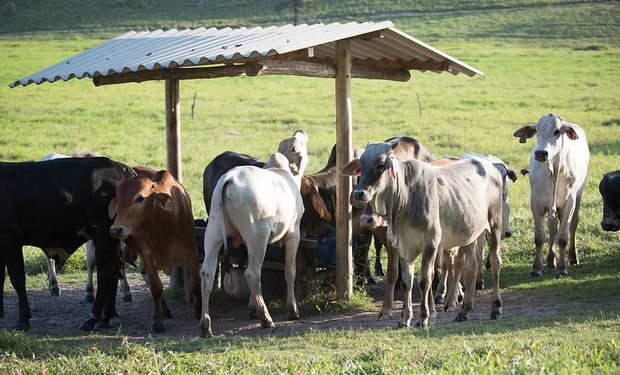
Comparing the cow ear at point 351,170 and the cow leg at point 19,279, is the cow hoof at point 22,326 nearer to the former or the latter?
the cow leg at point 19,279

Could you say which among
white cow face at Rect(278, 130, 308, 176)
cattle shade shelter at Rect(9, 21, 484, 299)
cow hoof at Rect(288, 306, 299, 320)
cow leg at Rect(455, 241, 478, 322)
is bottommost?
cow hoof at Rect(288, 306, 299, 320)

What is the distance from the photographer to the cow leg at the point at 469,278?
939 cm

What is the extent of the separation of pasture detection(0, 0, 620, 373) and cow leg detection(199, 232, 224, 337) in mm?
171

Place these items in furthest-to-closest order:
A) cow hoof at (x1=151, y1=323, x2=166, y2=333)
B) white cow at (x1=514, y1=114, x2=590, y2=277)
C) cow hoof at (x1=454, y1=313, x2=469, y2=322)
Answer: white cow at (x1=514, y1=114, x2=590, y2=277) < cow hoof at (x1=151, y1=323, x2=166, y2=333) < cow hoof at (x1=454, y1=313, x2=469, y2=322)

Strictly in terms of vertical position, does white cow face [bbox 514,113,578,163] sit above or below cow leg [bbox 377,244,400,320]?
above

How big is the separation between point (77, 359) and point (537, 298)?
5.35 metres

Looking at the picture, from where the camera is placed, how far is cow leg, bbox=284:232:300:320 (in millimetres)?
9891

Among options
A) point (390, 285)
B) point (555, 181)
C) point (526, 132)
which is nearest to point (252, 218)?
point (390, 285)

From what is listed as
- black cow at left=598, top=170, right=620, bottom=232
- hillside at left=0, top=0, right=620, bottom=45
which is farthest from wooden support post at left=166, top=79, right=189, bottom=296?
hillside at left=0, top=0, right=620, bottom=45

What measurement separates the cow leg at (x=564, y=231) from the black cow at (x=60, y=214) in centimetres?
549

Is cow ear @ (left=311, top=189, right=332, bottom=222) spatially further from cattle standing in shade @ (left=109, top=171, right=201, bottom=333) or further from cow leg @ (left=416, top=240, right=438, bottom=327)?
cow leg @ (left=416, top=240, right=438, bottom=327)

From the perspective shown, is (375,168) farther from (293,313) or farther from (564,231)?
(564,231)

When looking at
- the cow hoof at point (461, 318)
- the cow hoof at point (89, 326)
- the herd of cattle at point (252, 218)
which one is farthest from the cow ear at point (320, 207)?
the cow hoof at point (89, 326)

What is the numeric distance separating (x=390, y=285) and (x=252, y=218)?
66.2 inches
